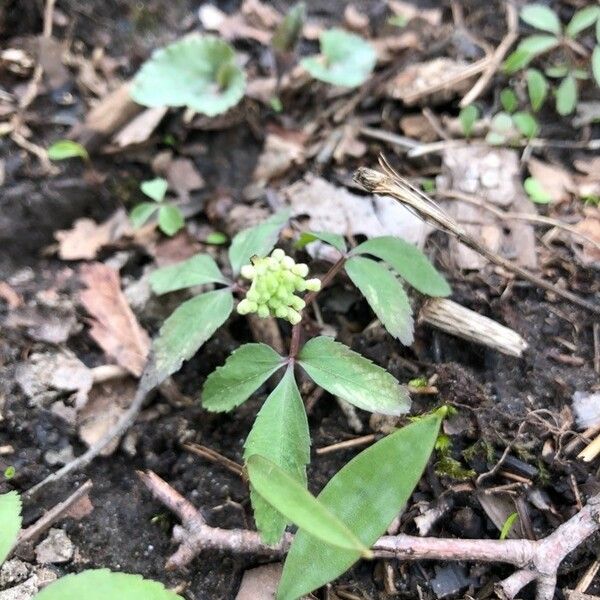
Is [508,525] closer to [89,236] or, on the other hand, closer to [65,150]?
[89,236]

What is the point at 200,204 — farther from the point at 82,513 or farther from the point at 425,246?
the point at 82,513

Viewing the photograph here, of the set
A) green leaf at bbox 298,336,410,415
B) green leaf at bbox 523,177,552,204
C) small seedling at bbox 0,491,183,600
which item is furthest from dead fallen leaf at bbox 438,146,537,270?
small seedling at bbox 0,491,183,600

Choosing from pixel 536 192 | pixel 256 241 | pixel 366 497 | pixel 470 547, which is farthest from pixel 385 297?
pixel 536 192

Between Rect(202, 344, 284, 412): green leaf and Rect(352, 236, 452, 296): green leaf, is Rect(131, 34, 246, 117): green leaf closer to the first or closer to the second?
Rect(352, 236, 452, 296): green leaf

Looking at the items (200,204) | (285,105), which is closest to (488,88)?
(285,105)

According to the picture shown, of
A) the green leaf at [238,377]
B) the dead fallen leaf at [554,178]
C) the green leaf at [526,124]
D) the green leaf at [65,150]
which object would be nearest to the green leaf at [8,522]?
the green leaf at [238,377]

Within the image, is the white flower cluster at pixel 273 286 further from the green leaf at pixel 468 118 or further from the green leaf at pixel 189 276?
the green leaf at pixel 468 118
